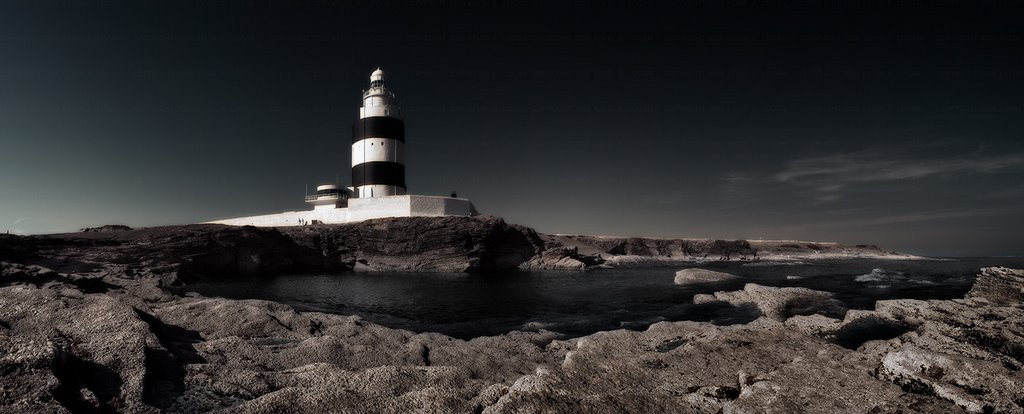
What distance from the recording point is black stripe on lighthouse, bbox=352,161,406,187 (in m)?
50.5

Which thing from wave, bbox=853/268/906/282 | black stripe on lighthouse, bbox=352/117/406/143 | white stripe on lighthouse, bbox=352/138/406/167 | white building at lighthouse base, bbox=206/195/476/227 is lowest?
wave, bbox=853/268/906/282

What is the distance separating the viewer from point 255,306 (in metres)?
9.32

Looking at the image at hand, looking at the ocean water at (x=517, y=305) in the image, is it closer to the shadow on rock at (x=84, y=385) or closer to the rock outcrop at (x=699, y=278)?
the rock outcrop at (x=699, y=278)

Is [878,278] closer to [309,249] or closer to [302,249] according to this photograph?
[309,249]

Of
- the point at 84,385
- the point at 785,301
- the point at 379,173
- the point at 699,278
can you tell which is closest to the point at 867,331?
the point at 785,301

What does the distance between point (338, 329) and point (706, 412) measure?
701 cm

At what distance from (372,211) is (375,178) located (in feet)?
14.8

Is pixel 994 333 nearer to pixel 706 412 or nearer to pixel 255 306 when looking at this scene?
pixel 706 412

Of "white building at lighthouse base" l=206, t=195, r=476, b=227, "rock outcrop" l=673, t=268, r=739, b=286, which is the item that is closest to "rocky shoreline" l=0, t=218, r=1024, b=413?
"rock outcrop" l=673, t=268, r=739, b=286

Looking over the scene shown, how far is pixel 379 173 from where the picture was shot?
5053 centimetres

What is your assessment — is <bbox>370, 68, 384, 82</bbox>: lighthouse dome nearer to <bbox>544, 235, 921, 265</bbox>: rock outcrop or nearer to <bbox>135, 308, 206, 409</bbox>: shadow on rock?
<bbox>544, 235, 921, 265</bbox>: rock outcrop

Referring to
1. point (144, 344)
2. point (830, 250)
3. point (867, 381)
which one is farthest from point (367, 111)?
point (830, 250)

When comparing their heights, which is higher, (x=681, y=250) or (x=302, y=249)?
(x=302, y=249)

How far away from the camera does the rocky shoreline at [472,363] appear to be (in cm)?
426
